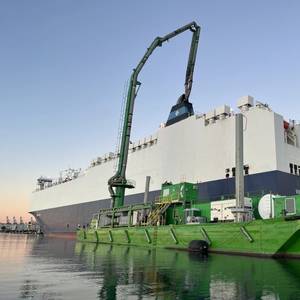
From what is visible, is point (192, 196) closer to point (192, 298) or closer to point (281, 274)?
point (281, 274)

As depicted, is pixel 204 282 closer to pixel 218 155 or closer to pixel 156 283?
pixel 156 283

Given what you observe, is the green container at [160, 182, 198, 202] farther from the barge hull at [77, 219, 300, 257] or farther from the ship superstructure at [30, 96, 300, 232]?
the barge hull at [77, 219, 300, 257]

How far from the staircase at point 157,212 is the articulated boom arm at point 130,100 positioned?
31.1 ft

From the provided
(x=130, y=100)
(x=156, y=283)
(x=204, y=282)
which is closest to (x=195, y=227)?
(x=204, y=282)

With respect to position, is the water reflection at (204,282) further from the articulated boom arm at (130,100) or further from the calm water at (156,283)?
the articulated boom arm at (130,100)

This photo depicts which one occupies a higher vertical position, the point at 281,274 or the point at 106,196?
the point at 106,196

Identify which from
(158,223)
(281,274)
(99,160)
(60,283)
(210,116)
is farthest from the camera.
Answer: (99,160)

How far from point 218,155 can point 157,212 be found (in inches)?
444

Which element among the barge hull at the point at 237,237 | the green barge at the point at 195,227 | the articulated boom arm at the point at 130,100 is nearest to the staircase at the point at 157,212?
the green barge at the point at 195,227

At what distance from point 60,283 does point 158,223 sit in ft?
77.4

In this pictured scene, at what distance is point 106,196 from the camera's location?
6762 centimetres

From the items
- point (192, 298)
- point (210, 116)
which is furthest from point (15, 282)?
point (210, 116)

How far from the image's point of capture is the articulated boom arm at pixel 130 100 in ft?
157

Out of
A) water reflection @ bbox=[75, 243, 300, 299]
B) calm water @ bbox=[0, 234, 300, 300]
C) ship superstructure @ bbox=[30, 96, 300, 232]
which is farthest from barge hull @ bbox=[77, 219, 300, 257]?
ship superstructure @ bbox=[30, 96, 300, 232]
